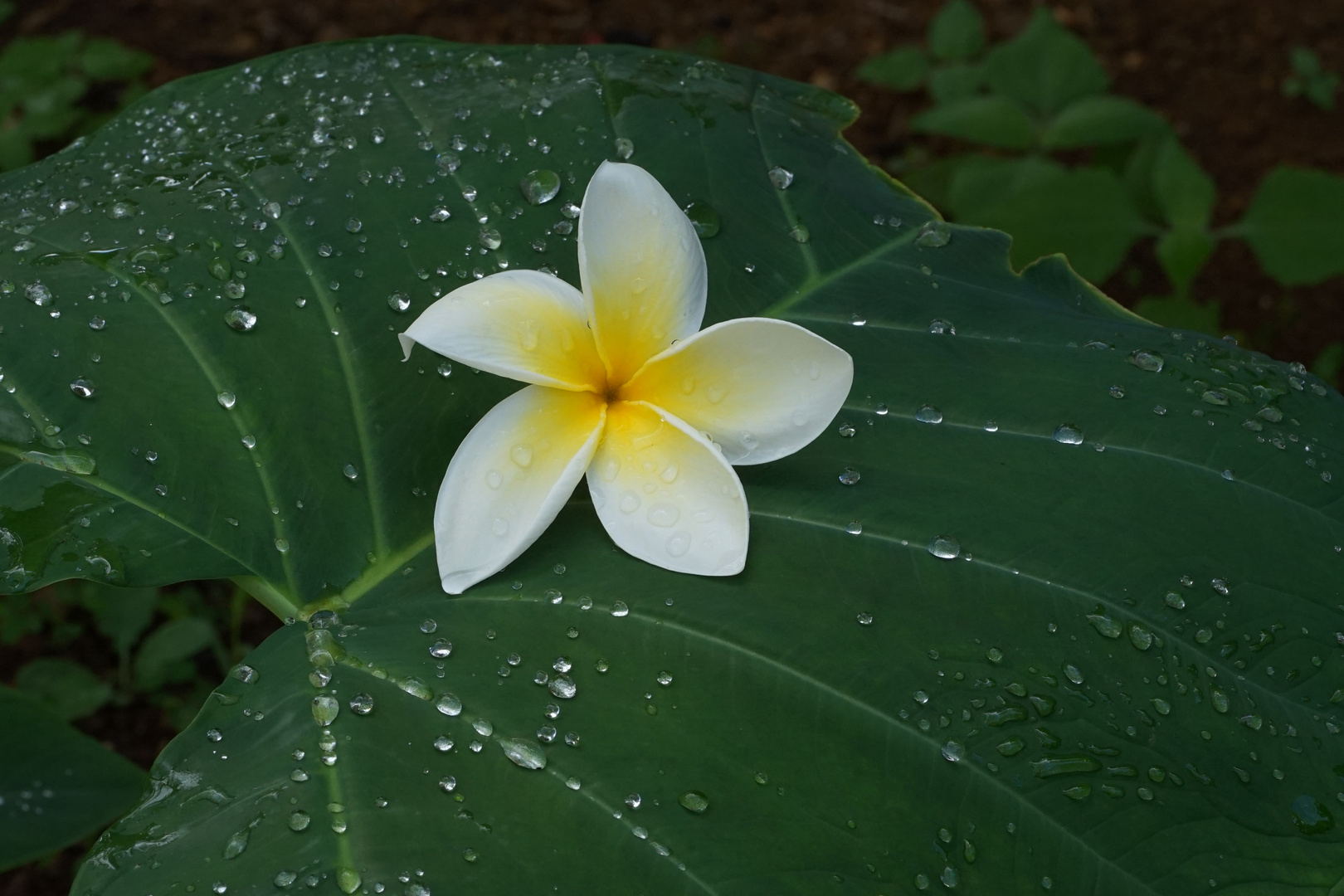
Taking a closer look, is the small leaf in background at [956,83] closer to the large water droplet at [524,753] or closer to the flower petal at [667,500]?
the flower petal at [667,500]

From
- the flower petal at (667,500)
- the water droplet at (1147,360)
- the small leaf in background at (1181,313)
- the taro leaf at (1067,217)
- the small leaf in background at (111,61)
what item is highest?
the flower petal at (667,500)

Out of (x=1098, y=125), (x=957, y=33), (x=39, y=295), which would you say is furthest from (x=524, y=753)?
(x=957, y=33)

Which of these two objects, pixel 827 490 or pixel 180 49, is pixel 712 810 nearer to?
pixel 827 490

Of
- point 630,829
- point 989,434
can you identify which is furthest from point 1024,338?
point 630,829

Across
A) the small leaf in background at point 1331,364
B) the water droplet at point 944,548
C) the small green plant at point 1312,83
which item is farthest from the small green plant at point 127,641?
the small green plant at point 1312,83

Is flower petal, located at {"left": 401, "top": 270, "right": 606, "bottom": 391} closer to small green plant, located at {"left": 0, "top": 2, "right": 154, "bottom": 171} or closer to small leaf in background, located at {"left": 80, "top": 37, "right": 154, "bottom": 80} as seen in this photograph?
small green plant, located at {"left": 0, "top": 2, "right": 154, "bottom": 171}

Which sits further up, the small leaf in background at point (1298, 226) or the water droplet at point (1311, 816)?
the water droplet at point (1311, 816)
